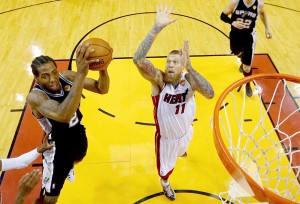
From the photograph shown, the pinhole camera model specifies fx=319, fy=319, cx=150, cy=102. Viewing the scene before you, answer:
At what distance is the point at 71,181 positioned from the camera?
3.65 metres

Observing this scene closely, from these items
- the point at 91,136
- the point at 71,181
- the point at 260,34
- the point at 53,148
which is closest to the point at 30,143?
the point at 91,136

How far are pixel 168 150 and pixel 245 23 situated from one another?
2487 mm

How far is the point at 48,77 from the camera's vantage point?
285cm

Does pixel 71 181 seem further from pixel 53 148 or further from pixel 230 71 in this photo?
pixel 230 71

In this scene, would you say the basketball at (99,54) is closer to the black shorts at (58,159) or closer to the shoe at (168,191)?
the black shorts at (58,159)

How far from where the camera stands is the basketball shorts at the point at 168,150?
132 inches

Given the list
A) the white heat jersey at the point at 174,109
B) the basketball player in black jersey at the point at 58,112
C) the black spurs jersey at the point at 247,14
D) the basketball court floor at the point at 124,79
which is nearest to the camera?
the basketball player in black jersey at the point at 58,112

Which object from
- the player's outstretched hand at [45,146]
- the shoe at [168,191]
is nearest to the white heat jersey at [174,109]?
the shoe at [168,191]

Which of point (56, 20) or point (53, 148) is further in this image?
point (56, 20)

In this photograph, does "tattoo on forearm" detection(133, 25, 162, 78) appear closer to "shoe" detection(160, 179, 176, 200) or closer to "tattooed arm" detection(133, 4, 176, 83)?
"tattooed arm" detection(133, 4, 176, 83)

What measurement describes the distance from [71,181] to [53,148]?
64 cm

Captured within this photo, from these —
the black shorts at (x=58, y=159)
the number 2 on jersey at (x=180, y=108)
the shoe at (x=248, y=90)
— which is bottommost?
the black shorts at (x=58, y=159)

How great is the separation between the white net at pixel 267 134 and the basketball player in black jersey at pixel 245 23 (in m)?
0.42

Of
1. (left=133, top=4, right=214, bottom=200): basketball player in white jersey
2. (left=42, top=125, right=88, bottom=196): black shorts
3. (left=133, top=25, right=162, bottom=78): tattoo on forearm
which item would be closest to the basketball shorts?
(left=133, top=4, right=214, bottom=200): basketball player in white jersey
